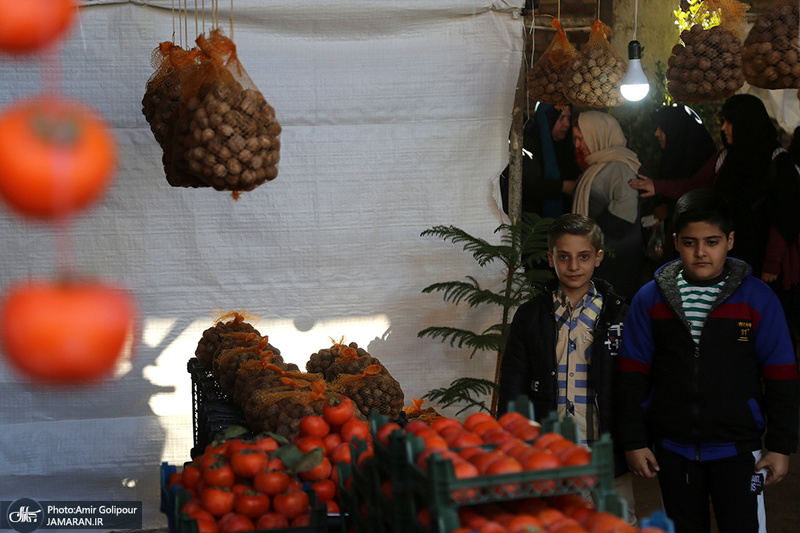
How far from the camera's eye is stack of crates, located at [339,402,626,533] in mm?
1430

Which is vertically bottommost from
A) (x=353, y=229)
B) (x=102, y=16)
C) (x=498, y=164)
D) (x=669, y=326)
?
(x=669, y=326)

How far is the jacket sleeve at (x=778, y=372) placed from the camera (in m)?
2.49

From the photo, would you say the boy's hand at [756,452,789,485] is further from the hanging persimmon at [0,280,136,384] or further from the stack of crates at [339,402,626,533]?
the hanging persimmon at [0,280,136,384]

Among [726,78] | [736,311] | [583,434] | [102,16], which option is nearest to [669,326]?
[736,311]

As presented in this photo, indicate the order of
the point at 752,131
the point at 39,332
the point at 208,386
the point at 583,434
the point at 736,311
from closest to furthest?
the point at 39,332, the point at 736,311, the point at 583,434, the point at 208,386, the point at 752,131

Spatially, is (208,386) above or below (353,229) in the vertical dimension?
below

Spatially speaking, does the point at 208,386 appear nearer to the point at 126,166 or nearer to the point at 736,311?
the point at 126,166

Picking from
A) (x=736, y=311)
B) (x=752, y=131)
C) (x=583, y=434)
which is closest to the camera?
(x=736, y=311)

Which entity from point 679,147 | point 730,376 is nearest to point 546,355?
point 730,376

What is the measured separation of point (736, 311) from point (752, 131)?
214 cm

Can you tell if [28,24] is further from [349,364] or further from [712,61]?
[712,61]

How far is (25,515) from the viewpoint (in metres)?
3.94

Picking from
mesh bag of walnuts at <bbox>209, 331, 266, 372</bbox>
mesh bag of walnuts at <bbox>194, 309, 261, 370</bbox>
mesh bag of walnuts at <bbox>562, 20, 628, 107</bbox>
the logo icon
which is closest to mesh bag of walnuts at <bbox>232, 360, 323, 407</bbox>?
mesh bag of walnuts at <bbox>209, 331, 266, 372</bbox>

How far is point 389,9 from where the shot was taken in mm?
4047
